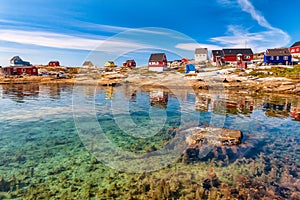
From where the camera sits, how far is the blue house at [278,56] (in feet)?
264

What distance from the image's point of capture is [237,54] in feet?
321

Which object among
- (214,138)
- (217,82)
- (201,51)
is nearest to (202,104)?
(214,138)

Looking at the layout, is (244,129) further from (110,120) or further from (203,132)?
(110,120)

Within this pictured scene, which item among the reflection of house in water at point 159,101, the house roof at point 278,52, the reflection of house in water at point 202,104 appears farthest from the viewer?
the house roof at point 278,52

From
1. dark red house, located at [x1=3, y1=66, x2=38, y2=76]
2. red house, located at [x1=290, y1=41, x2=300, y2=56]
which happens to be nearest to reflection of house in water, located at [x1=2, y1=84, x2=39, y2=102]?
dark red house, located at [x1=3, y1=66, x2=38, y2=76]

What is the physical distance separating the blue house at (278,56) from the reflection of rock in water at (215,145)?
80298mm

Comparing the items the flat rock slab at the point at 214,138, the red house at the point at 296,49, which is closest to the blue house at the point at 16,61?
the flat rock slab at the point at 214,138

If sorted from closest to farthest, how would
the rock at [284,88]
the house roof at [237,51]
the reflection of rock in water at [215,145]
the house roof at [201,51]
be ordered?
the reflection of rock in water at [215,145]
the rock at [284,88]
the house roof at [237,51]
the house roof at [201,51]

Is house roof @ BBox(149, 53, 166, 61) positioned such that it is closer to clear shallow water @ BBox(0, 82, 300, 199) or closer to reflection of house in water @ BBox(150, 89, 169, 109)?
reflection of house in water @ BBox(150, 89, 169, 109)

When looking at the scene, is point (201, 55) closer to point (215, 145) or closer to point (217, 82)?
point (217, 82)

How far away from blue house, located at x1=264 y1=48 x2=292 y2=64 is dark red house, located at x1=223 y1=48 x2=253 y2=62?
14508mm

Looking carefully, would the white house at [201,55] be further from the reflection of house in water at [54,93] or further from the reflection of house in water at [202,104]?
the reflection of house in water at [54,93]

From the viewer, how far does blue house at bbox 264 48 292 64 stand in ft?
264

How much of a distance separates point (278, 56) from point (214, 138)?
83.7 m
